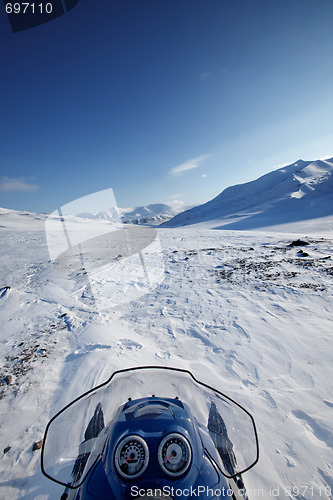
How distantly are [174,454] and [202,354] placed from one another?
106 inches

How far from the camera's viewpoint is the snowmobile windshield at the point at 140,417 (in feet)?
4.99

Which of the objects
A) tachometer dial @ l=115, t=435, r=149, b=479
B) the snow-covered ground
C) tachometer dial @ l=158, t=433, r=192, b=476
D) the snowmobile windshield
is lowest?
the snow-covered ground

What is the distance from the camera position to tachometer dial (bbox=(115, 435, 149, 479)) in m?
1.14

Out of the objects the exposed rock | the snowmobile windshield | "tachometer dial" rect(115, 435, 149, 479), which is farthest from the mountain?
"tachometer dial" rect(115, 435, 149, 479)

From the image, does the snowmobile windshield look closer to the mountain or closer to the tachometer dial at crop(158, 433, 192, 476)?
the tachometer dial at crop(158, 433, 192, 476)

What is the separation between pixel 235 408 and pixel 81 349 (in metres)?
3.11

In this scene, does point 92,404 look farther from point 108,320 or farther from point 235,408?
point 108,320

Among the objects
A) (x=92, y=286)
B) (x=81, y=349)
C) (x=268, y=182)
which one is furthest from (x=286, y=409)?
(x=268, y=182)

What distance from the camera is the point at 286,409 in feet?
8.80

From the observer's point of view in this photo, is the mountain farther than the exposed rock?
Yes

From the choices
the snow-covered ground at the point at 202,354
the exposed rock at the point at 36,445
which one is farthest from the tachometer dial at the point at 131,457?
the exposed rock at the point at 36,445

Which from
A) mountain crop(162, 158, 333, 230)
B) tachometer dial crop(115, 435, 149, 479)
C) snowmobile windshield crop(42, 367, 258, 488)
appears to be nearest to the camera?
tachometer dial crop(115, 435, 149, 479)

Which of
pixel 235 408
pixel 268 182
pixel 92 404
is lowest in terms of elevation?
pixel 235 408

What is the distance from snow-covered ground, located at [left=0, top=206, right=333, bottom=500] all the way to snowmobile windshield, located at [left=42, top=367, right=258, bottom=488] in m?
0.70
